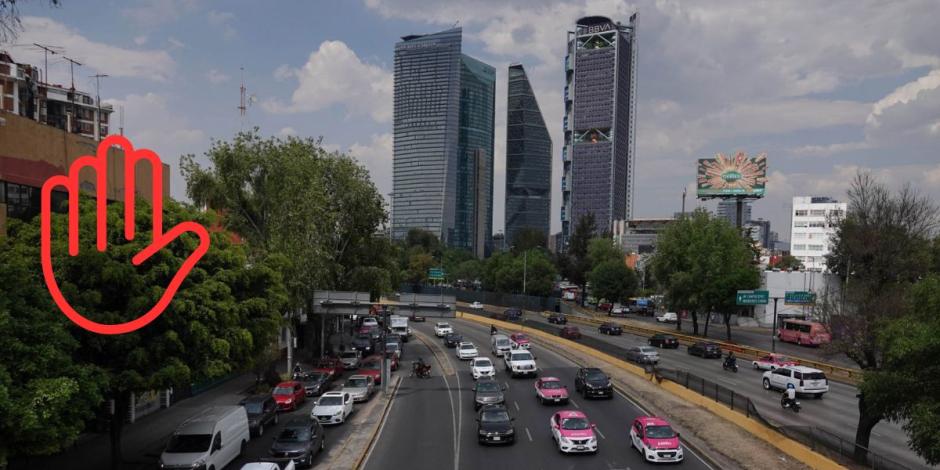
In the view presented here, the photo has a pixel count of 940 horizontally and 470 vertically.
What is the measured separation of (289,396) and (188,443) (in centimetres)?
1228

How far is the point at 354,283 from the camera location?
51344 millimetres

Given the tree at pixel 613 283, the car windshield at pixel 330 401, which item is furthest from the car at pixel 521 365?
the tree at pixel 613 283

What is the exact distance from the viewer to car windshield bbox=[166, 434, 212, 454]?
70.8 ft

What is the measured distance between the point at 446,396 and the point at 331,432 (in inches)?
407

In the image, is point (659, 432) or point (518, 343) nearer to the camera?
point (659, 432)

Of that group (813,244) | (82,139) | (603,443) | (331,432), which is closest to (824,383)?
(603,443)

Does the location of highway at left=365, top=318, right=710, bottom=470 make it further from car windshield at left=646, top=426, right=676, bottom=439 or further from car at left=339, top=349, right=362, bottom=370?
car at left=339, top=349, right=362, bottom=370

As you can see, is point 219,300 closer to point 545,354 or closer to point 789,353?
point 545,354

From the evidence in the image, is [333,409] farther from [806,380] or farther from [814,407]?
[806,380]

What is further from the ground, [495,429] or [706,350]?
[495,429]

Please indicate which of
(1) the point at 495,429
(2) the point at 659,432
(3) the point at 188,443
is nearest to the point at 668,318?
(1) the point at 495,429

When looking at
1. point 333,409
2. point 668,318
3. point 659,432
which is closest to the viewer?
point 659,432

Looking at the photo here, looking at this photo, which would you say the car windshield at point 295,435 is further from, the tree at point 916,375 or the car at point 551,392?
the tree at point 916,375

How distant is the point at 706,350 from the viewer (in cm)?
5416
